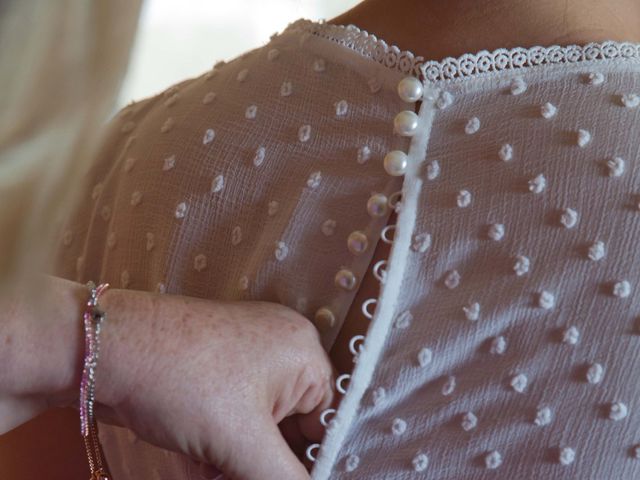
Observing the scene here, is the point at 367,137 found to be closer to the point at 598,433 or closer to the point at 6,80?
the point at 598,433

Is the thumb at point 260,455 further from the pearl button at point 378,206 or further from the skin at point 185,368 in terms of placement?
the pearl button at point 378,206

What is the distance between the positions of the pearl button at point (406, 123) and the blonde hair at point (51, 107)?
0.40 metres

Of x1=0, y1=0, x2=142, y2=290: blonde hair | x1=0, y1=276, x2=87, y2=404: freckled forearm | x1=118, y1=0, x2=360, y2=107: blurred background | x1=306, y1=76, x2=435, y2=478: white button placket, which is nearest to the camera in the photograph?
x1=0, y1=0, x2=142, y2=290: blonde hair

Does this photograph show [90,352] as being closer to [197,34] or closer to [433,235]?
[433,235]

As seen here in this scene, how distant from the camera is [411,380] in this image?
2.28 ft

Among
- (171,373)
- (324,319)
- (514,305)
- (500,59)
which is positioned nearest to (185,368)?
(171,373)

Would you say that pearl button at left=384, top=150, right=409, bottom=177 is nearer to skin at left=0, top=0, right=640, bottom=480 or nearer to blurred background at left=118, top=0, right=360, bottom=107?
skin at left=0, top=0, right=640, bottom=480

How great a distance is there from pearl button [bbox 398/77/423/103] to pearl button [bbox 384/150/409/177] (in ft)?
0.17

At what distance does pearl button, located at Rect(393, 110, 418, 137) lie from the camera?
75 cm

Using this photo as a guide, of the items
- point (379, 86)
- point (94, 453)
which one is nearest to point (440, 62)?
point (379, 86)

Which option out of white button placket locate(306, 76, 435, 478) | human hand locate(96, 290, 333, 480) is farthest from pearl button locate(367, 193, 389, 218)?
→ human hand locate(96, 290, 333, 480)

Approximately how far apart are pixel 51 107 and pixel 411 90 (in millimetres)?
454

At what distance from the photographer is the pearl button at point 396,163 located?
739 millimetres

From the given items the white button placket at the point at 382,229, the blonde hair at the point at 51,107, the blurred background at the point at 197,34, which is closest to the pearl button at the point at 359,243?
the white button placket at the point at 382,229
